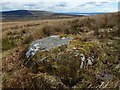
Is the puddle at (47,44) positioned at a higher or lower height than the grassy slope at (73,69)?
higher

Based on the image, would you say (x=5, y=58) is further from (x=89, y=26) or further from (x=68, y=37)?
(x=89, y=26)

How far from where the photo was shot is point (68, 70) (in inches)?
248

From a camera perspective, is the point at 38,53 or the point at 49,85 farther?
the point at 38,53

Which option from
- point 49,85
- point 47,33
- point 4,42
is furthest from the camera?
point 4,42

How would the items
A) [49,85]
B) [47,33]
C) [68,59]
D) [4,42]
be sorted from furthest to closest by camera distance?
[4,42]
[47,33]
[68,59]
[49,85]

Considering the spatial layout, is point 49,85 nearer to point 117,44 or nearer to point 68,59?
point 68,59

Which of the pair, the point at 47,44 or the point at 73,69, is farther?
the point at 47,44

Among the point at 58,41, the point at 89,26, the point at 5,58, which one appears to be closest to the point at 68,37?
the point at 58,41

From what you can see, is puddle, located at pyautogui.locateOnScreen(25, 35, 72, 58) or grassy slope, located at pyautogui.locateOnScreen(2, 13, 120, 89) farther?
puddle, located at pyautogui.locateOnScreen(25, 35, 72, 58)

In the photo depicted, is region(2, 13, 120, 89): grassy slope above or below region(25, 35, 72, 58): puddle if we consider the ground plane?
below

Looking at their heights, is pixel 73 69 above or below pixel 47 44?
below

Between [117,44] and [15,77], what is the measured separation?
2.65 m

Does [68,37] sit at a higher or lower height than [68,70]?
higher

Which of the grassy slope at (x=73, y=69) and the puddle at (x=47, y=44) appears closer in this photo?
the grassy slope at (x=73, y=69)
